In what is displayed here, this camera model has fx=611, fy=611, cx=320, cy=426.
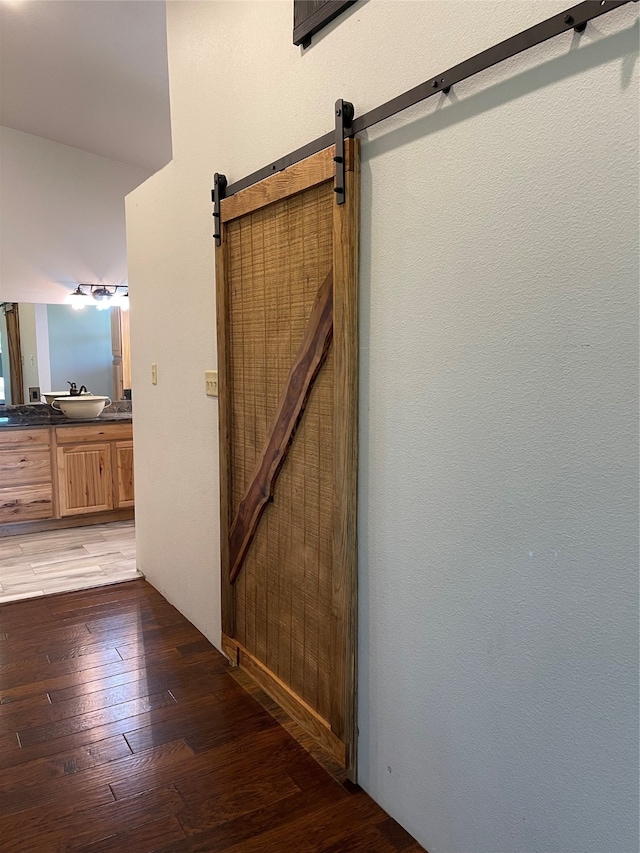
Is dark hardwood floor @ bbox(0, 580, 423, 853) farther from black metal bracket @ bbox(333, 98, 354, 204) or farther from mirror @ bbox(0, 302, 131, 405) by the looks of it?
mirror @ bbox(0, 302, 131, 405)

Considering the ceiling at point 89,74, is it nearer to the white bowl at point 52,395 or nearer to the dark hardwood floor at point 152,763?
the white bowl at point 52,395

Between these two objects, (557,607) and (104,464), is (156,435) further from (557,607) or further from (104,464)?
(557,607)

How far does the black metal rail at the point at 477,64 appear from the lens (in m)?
1.05

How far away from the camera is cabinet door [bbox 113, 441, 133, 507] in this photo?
15.4 ft

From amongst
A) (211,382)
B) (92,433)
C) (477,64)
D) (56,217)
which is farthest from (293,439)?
(56,217)

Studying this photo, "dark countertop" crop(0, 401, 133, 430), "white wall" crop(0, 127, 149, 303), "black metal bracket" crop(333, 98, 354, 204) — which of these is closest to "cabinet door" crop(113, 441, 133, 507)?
"dark countertop" crop(0, 401, 133, 430)

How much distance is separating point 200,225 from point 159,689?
5.98 feet

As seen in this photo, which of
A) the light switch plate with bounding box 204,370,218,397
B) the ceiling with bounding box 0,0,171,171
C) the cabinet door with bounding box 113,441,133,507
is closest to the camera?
the light switch plate with bounding box 204,370,218,397

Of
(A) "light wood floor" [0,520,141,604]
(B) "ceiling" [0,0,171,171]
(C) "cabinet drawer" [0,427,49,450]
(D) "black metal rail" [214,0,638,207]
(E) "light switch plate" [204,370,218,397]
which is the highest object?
(B) "ceiling" [0,0,171,171]

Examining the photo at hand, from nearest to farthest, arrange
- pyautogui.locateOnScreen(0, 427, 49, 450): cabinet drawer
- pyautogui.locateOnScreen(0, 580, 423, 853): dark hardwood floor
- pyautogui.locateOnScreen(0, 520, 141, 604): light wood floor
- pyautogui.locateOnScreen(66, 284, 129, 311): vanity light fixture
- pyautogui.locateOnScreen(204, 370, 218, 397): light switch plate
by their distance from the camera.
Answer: pyautogui.locateOnScreen(0, 580, 423, 853): dark hardwood floor < pyautogui.locateOnScreen(204, 370, 218, 397): light switch plate < pyautogui.locateOnScreen(0, 520, 141, 604): light wood floor < pyautogui.locateOnScreen(0, 427, 49, 450): cabinet drawer < pyautogui.locateOnScreen(66, 284, 129, 311): vanity light fixture

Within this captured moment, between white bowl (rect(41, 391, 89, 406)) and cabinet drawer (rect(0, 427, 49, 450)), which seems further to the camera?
white bowl (rect(41, 391, 89, 406))

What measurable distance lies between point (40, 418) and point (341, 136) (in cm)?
368

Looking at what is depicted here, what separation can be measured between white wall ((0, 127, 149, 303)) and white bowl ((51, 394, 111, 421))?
0.99 meters

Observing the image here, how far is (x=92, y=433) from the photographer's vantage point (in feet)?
15.0
